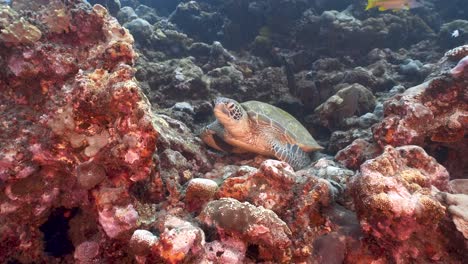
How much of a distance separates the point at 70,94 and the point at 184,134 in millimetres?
2261

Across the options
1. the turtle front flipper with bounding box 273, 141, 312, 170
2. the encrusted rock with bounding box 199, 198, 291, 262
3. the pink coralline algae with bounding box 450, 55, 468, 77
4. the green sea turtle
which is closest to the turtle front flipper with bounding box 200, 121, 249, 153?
the green sea turtle

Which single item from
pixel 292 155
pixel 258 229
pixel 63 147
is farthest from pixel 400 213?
pixel 292 155

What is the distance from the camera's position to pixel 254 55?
11898 mm

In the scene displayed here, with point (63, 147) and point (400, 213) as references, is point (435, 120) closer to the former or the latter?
point (400, 213)

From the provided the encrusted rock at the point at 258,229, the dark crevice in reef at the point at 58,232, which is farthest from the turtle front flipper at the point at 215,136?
the encrusted rock at the point at 258,229

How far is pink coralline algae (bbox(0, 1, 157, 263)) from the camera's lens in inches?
94.3

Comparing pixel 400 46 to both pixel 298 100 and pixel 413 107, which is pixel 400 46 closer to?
pixel 298 100

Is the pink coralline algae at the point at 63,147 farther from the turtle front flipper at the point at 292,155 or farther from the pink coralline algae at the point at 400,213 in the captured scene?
the turtle front flipper at the point at 292,155

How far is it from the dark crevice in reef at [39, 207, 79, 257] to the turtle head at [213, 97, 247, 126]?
2438mm

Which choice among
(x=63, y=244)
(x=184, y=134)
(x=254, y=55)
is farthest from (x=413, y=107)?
(x=254, y=55)

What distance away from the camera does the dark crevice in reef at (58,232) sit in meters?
2.61

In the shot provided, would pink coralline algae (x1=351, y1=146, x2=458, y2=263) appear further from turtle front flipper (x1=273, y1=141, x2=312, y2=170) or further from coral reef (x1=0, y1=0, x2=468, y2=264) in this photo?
turtle front flipper (x1=273, y1=141, x2=312, y2=170)

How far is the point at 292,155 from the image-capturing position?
4918mm

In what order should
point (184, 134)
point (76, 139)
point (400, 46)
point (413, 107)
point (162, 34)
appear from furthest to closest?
point (400, 46), point (162, 34), point (184, 134), point (413, 107), point (76, 139)
